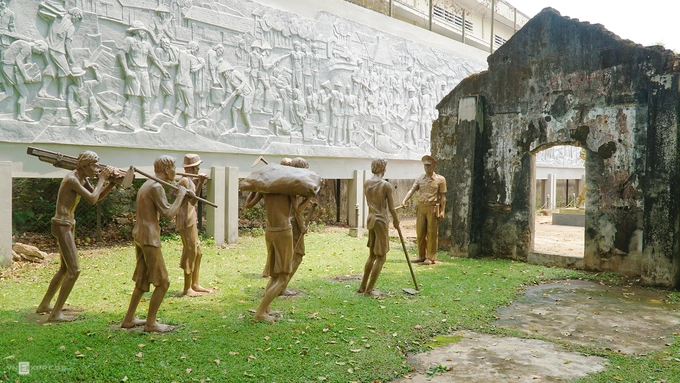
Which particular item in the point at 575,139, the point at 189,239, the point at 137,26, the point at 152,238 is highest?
the point at 137,26

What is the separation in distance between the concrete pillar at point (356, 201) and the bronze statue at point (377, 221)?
9024mm

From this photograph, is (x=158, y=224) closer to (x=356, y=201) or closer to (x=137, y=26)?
(x=137, y=26)

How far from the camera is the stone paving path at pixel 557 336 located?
4977 mm

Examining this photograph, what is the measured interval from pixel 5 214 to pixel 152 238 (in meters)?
5.81

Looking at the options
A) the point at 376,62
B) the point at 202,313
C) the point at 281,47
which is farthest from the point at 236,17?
the point at 202,313

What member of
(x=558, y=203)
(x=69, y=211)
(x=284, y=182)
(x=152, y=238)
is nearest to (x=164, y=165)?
(x=152, y=238)

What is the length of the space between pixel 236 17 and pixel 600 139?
31.6 ft

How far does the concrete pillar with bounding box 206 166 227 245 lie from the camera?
1305 cm

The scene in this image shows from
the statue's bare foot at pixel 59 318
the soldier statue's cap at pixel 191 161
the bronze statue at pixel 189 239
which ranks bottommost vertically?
the statue's bare foot at pixel 59 318

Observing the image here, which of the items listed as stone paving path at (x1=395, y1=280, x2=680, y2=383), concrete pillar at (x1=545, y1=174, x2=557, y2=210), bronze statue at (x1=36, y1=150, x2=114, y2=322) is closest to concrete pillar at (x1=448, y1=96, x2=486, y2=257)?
stone paving path at (x1=395, y1=280, x2=680, y2=383)

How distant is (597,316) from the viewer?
7.19 meters

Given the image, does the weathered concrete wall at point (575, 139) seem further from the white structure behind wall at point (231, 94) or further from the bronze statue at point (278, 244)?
the bronze statue at point (278, 244)

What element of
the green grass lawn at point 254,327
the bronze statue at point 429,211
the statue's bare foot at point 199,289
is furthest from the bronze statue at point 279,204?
the bronze statue at point 429,211

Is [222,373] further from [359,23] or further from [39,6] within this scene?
[359,23]
